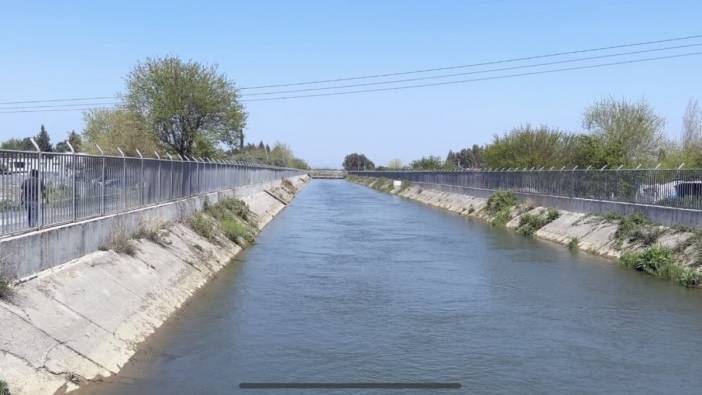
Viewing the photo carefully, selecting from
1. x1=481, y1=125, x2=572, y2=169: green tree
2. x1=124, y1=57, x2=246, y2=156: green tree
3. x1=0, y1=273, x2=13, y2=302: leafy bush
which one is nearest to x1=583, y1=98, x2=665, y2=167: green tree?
x1=481, y1=125, x2=572, y2=169: green tree

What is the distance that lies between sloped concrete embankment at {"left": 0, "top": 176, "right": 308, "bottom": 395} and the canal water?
39cm

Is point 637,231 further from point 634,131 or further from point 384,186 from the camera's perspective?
point 384,186

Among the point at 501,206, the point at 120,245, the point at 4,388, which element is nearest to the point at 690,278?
the point at 120,245

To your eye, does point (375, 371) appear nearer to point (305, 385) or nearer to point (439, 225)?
point (305, 385)

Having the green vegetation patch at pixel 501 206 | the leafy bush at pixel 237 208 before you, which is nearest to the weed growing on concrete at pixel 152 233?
the leafy bush at pixel 237 208

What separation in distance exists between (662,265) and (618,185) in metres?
9.25

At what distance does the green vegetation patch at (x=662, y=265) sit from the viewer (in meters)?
20.0

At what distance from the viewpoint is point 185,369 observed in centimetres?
1152

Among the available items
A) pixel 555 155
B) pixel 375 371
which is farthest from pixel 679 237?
pixel 555 155

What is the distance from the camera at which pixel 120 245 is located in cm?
1633

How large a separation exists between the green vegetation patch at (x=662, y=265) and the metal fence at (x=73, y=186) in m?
15.2

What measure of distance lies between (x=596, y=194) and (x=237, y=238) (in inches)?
640

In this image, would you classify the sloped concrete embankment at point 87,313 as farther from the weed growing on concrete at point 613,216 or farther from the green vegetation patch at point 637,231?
the weed growing on concrete at point 613,216

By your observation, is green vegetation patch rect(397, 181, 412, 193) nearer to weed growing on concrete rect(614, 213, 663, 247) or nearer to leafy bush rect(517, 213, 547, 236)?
leafy bush rect(517, 213, 547, 236)
